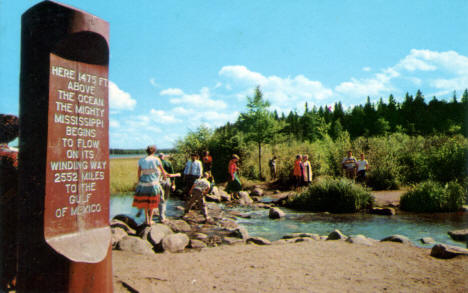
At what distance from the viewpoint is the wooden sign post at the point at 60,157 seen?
10.8 ft

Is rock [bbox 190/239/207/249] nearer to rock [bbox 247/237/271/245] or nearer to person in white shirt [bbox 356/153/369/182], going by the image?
rock [bbox 247/237/271/245]

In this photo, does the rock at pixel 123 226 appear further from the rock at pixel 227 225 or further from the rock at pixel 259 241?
the rock at pixel 259 241

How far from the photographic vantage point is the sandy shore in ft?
15.2

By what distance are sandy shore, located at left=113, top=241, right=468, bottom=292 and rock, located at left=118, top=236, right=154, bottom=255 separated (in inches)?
8.0

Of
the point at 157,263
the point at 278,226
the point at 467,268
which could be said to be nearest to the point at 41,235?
the point at 157,263

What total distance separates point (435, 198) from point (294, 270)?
371 inches

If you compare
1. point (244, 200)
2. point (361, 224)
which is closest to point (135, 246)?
point (361, 224)

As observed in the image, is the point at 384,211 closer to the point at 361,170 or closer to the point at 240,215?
the point at 361,170

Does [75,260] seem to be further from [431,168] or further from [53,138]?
[431,168]

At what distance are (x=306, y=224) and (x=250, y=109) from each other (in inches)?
654

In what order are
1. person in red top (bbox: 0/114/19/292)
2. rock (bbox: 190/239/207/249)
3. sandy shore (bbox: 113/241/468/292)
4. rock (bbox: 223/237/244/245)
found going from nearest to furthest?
person in red top (bbox: 0/114/19/292) → sandy shore (bbox: 113/241/468/292) → rock (bbox: 190/239/207/249) → rock (bbox: 223/237/244/245)

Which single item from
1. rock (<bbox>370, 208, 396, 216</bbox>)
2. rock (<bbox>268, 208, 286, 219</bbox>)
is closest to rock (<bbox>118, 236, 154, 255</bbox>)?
rock (<bbox>268, 208, 286, 219</bbox>)

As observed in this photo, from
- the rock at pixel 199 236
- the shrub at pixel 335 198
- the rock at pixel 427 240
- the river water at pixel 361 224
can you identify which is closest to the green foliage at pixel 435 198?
the river water at pixel 361 224

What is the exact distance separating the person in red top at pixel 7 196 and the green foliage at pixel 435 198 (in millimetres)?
12481
